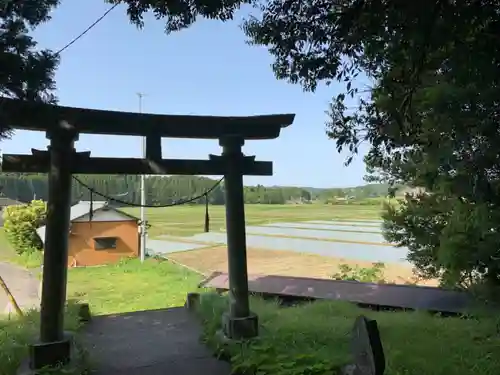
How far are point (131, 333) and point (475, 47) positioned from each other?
435 centimetres

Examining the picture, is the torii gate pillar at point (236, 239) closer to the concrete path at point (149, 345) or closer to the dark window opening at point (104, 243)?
the concrete path at point (149, 345)

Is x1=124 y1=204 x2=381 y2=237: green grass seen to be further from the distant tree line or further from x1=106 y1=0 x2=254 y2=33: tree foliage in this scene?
x1=106 y1=0 x2=254 y2=33: tree foliage

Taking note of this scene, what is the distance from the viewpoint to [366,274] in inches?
374

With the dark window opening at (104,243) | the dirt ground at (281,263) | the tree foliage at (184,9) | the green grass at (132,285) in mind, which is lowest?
the green grass at (132,285)

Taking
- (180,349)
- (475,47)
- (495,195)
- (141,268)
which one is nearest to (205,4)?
(475,47)

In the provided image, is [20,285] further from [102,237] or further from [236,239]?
[236,239]

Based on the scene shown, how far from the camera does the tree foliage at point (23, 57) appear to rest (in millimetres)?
2301

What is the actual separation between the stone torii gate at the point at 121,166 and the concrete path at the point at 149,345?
15.9 inches

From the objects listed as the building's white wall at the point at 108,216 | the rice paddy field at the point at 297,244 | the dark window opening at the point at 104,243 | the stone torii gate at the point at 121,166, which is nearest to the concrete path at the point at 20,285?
the dark window opening at the point at 104,243

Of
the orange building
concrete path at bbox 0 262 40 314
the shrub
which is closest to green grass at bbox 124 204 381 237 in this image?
the orange building

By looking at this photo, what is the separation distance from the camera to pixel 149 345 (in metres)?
4.26

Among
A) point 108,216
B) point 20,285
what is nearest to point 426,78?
point 20,285

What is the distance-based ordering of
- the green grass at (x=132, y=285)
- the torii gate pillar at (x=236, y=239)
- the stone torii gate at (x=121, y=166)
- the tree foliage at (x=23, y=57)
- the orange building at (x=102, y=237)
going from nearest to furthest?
the tree foliage at (x=23, y=57) < the stone torii gate at (x=121, y=166) < the torii gate pillar at (x=236, y=239) < the green grass at (x=132, y=285) < the orange building at (x=102, y=237)

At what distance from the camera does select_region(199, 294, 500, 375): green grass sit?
327cm
